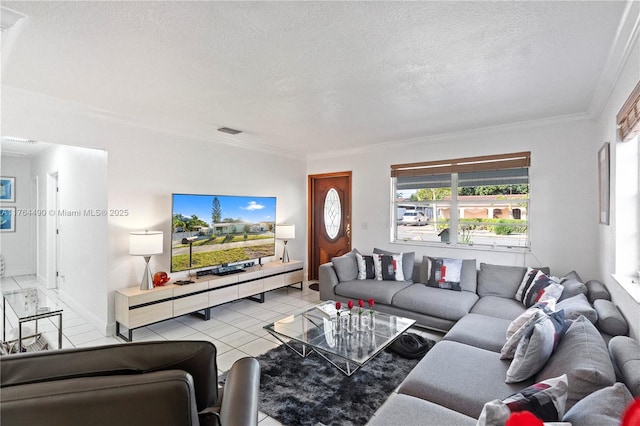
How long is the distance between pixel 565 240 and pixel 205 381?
4081 mm

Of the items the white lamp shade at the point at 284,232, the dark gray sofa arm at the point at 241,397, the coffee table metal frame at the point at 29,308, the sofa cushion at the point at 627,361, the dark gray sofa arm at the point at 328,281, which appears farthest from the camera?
the white lamp shade at the point at 284,232

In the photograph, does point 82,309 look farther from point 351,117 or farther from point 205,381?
point 351,117

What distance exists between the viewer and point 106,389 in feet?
2.64

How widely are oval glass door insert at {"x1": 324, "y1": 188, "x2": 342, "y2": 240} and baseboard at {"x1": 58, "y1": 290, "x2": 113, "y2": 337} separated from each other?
3655mm

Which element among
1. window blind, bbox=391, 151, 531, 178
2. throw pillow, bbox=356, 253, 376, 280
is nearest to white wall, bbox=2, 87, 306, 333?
throw pillow, bbox=356, 253, 376, 280

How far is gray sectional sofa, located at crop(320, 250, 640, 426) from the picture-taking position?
130 centimetres

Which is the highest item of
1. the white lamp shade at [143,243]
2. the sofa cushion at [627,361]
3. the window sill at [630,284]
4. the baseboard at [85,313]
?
the white lamp shade at [143,243]

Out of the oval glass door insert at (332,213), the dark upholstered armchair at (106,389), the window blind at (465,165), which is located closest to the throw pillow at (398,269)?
the window blind at (465,165)

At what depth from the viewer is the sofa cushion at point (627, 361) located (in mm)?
1276

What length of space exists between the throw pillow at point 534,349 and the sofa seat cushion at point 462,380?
0.07 meters

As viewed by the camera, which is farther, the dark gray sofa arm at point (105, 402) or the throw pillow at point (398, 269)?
the throw pillow at point (398, 269)

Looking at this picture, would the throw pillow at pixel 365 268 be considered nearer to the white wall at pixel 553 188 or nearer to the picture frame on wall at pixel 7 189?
the white wall at pixel 553 188

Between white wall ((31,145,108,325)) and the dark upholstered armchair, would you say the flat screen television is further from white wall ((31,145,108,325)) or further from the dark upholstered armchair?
the dark upholstered armchair

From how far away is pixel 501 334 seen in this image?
2457 millimetres
